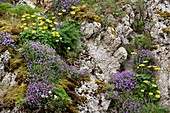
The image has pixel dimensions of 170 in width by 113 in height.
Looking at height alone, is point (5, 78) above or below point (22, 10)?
below

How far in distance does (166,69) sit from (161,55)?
22.8 inches

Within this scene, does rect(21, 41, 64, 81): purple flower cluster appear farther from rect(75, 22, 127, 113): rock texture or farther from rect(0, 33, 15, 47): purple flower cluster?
rect(75, 22, 127, 113): rock texture

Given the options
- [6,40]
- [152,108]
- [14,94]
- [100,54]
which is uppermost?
[6,40]

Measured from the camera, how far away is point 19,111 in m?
5.30

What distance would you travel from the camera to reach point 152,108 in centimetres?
644

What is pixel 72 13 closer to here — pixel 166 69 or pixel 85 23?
pixel 85 23

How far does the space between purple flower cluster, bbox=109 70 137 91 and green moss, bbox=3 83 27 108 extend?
8.20 ft

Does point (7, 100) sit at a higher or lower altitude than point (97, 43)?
lower

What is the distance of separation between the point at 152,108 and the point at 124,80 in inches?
42.0

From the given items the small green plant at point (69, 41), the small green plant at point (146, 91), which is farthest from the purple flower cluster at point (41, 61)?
the small green plant at point (146, 91)

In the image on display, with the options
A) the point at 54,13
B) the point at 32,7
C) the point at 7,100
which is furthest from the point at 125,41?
the point at 7,100

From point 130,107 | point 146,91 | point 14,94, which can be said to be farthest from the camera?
point 146,91

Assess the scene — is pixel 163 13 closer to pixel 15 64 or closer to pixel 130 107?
pixel 130 107

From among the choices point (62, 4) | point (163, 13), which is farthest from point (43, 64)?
point (163, 13)
